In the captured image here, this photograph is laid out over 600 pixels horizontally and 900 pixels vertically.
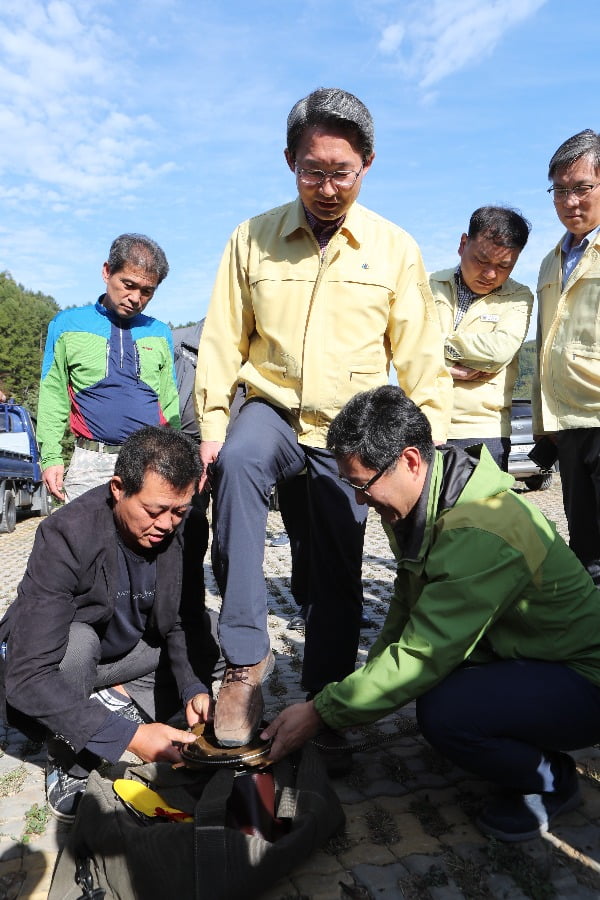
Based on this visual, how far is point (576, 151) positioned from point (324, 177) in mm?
1381

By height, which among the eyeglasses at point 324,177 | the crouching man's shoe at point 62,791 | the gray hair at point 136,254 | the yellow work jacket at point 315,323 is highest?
the eyeglasses at point 324,177

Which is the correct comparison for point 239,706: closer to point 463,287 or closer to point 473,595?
point 473,595

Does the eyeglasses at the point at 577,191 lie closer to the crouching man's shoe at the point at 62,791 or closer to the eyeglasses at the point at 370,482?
the eyeglasses at the point at 370,482

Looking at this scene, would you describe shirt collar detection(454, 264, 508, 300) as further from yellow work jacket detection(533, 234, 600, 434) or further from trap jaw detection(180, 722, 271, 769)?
trap jaw detection(180, 722, 271, 769)

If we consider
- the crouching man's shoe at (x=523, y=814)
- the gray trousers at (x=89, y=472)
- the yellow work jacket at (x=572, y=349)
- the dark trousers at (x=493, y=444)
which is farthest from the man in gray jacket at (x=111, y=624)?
the yellow work jacket at (x=572, y=349)

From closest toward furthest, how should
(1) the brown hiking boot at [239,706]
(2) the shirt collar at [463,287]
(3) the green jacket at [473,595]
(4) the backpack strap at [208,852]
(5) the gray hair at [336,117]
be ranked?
(4) the backpack strap at [208,852]
(3) the green jacket at [473,595]
(1) the brown hiking boot at [239,706]
(5) the gray hair at [336,117]
(2) the shirt collar at [463,287]

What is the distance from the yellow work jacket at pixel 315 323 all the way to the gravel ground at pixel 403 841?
4.38ft

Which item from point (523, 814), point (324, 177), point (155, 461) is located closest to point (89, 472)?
point (155, 461)

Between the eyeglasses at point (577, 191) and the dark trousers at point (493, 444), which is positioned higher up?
the eyeglasses at point (577, 191)

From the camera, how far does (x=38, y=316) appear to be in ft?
270

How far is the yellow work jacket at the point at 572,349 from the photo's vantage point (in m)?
Answer: 3.57

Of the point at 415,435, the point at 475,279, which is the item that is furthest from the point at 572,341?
the point at 415,435

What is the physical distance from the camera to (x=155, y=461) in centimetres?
271

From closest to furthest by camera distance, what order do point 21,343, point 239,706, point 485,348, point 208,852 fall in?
point 208,852 → point 239,706 → point 485,348 → point 21,343
